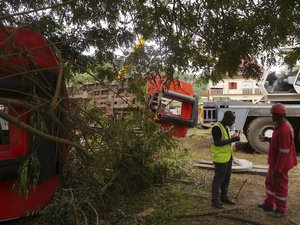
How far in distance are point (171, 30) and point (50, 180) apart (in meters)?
2.58

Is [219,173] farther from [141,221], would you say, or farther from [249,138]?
[249,138]

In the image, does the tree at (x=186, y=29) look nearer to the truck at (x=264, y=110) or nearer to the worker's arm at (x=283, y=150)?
the worker's arm at (x=283, y=150)

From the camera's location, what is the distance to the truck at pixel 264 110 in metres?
10.3

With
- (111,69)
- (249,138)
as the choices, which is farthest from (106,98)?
(111,69)

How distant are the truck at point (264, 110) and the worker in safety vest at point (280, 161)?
510cm

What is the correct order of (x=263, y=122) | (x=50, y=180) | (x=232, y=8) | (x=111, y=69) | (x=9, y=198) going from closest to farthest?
1. (x=9, y=198)
2. (x=50, y=180)
3. (x=232, y=8)
4. (x=111, y=69)
5. (x=263, y=122)

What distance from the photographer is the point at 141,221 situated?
441 cm

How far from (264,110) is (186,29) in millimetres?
6126

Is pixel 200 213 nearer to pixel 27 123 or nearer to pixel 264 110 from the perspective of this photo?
pixel 27 123

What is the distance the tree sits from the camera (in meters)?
4.13

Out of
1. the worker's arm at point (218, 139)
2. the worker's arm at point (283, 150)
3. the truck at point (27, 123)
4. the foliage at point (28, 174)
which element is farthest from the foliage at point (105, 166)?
the worker's arm at point (283, 150)

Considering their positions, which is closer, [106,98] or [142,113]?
[142,113]

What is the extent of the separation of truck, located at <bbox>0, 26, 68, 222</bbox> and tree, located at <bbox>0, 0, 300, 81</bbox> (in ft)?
1.43

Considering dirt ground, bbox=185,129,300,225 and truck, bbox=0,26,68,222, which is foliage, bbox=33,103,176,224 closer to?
truck, bbox=0,26,68,222
